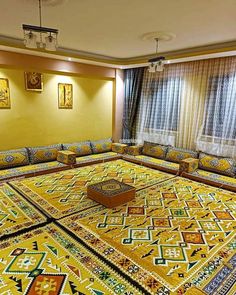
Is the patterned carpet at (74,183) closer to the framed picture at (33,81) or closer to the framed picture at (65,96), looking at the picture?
the framed picture at (65,96)

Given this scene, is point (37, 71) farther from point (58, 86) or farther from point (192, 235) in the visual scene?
point (192, 235)

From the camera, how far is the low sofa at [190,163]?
13.4 ft

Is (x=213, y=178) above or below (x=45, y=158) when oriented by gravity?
below

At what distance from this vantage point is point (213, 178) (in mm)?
4051

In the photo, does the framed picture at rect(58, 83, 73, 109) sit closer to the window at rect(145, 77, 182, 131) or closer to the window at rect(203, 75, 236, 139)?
the window at rect(145, 77, 182, 131)

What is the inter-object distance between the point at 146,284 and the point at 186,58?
3889mm

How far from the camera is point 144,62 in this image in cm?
492

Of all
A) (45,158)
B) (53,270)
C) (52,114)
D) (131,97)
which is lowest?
(53,270)

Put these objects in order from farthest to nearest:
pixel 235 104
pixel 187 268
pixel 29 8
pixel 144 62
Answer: pixel 144 62, pixel 235 104, pixel 29 8, pixel 187 268

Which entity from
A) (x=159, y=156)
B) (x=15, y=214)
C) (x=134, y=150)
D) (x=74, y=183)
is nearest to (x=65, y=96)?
(x=134, y=150)

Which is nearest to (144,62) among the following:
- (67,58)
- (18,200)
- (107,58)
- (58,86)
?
(107,58)

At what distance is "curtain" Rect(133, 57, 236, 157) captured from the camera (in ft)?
14.0

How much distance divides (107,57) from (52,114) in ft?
5.76

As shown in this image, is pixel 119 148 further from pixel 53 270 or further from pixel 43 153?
pixel 53 270
